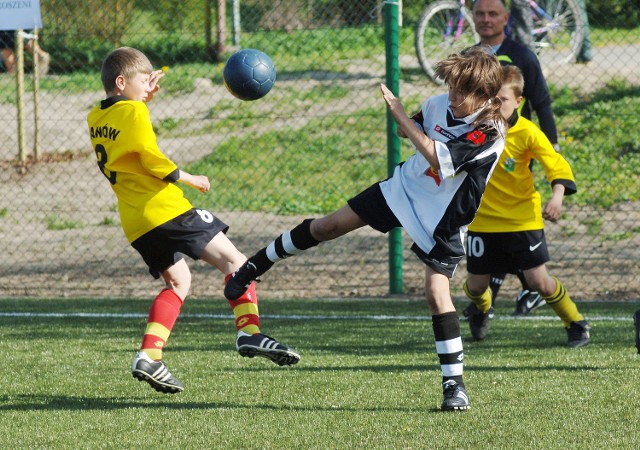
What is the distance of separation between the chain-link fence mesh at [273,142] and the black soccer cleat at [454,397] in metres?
4.26

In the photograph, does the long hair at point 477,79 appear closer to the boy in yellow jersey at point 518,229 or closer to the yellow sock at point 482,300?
the boy in yellow jersey at point 518,229

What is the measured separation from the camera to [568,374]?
16.3ft

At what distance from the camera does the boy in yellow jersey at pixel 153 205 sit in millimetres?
4594

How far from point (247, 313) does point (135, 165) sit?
867mm

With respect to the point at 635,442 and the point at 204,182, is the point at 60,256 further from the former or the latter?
the point at 635,442

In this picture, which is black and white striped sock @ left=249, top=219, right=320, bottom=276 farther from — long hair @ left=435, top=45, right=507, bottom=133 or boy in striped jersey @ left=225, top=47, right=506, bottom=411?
long hair @ left=435, top=45, right=507, bottom=133

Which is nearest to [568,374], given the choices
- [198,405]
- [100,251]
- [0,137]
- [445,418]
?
[445,418]

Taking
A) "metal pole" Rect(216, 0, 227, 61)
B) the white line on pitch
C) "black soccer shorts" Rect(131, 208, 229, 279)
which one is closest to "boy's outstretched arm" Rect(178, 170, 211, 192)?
"black soccer shorts" Rect(131, 208, 229, 279)

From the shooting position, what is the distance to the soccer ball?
17.7 ft

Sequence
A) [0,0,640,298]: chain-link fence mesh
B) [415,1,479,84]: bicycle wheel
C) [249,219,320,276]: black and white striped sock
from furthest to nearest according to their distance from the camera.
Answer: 1. [415,1,479,84]: bicycle wheel
2. [0,0,640,298]: chain-link fence mesh
3. [249,219,320,276]: black and white striped sock

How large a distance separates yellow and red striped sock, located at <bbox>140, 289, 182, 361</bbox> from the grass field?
0.81 feet

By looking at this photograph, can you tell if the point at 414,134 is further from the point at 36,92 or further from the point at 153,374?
the point at 36,92

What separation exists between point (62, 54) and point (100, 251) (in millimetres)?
2640

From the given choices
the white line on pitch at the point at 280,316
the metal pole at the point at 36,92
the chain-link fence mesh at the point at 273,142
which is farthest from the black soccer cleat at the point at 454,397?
the metal pole at the point at 36,92
